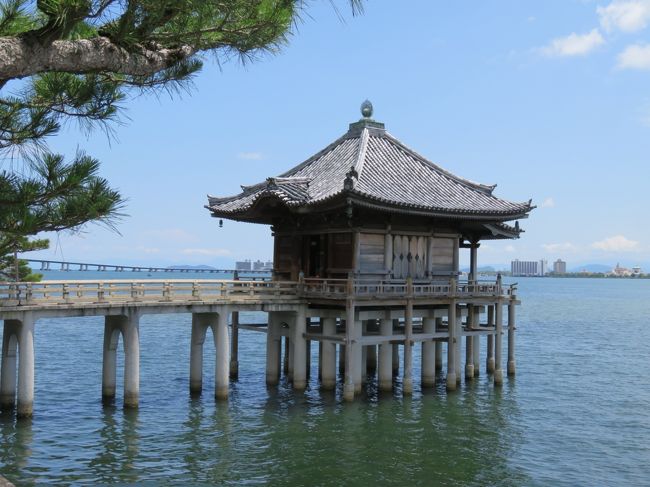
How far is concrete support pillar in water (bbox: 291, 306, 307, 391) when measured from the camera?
25.5 metres

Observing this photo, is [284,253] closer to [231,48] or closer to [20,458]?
[20,458]

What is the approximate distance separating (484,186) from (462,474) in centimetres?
1434

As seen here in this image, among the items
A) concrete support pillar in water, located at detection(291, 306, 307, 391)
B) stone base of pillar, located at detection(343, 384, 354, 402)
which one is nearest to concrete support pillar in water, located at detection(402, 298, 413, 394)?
stone base of pillar, located at detection(343, 384, 354, 402)

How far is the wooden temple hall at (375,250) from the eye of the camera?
2497 centimetres

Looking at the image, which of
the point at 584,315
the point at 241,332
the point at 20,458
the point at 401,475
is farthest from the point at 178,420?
the point at 584,315

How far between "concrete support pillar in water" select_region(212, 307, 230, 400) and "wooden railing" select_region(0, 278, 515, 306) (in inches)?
30.3

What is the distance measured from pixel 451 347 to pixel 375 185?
6.50 metres

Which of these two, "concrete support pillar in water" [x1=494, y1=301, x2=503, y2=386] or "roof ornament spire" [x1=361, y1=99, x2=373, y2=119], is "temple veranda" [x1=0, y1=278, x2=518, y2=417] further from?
"roof ornament spire" [x1=361, y1=99, x2=373, y2=119]

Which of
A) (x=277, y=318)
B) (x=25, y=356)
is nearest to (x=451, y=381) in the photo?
(x=277, y=318)

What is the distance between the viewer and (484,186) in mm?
29594

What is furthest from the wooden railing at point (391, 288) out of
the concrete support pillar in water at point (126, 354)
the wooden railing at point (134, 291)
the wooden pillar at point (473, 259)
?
the concrete support pillar in water at point (126, 354)

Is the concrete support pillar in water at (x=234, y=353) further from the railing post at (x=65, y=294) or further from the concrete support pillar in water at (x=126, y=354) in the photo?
the railing post at (x=65, y=294)

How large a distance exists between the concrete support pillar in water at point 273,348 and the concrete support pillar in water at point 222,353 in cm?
321

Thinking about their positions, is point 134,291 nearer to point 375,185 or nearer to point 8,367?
point 8,367
